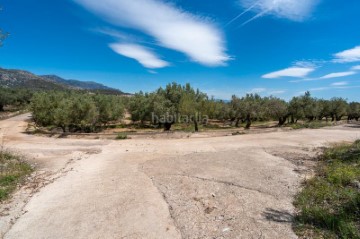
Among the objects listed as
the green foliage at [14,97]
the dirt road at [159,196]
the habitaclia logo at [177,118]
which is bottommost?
the dirt road at [159,196]

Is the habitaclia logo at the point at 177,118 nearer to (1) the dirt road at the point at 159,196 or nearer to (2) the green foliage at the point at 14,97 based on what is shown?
(1) the dirt road at the point at 159,196

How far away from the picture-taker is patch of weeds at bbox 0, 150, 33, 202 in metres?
10.3

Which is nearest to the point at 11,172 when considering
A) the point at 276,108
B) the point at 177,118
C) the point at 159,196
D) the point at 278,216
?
the point at 159,196

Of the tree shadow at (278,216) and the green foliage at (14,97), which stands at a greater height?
the green foliage at (14,97)

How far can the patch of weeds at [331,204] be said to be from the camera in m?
6.57

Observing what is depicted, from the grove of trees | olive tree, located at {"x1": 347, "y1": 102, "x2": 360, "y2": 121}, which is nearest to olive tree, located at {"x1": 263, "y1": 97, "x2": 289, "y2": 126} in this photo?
the grove of trees

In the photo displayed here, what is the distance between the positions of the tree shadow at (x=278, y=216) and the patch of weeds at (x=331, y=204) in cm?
20

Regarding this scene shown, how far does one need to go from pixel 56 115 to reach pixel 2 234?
960 inches

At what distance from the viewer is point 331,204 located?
8.11m

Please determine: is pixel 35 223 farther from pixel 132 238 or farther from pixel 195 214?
pixel 195 214

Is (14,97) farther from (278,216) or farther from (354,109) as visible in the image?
(354,109)

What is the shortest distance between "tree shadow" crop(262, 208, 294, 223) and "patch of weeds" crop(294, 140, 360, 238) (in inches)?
8.0

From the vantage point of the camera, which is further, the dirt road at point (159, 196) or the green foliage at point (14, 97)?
the green foliage at point (14, 97)

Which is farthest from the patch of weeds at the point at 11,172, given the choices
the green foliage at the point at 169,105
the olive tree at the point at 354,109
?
the olive tree at the point at 354,109
